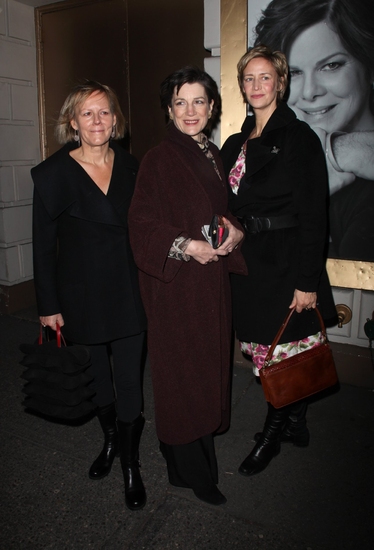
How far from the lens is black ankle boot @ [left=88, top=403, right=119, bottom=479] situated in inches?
107

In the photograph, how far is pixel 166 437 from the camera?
2.42 meters

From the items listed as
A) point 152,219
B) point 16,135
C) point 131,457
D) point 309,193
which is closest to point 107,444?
point 131,457

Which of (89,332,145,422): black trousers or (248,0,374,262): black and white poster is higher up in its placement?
(248,0,374,262): black and white poster

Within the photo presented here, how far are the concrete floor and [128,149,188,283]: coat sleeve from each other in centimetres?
126

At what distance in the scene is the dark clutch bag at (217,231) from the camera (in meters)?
2.10

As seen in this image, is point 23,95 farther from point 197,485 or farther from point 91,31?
point 197,485

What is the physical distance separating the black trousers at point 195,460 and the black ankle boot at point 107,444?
38cm

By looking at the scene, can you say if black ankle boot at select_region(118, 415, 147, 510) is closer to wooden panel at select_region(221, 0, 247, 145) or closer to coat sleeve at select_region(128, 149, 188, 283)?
coat sleeve at select_region(128, 149, 188, 283)

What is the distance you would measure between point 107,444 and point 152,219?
1.44 m

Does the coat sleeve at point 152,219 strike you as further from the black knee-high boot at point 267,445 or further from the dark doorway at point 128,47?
the dark doorway at point 128,47

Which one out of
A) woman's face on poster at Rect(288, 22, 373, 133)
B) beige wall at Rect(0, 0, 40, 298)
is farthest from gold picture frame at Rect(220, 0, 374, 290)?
beige wall at Rect(0, 0, 40, 298)

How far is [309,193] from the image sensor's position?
7.42ft

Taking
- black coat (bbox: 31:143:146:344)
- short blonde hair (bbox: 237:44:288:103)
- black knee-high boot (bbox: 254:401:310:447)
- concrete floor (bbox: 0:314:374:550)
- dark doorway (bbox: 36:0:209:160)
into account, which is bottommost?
concrete floor (bbox: 0:314:374:550)

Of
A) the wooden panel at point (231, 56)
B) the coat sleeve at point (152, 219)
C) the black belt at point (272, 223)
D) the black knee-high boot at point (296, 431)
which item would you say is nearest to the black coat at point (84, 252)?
the coat sleeve at point (152, 219)
